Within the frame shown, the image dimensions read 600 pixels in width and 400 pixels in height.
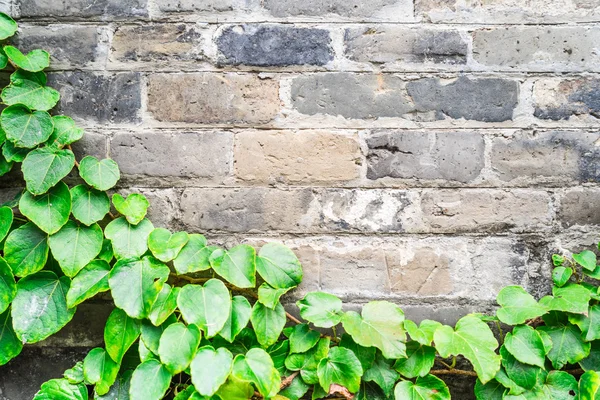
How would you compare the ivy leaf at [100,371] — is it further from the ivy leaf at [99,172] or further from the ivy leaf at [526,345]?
the ivy leaf at [526,345]

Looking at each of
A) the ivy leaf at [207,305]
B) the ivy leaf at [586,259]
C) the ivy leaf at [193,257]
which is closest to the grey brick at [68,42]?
the ivy leaf at [193,257]

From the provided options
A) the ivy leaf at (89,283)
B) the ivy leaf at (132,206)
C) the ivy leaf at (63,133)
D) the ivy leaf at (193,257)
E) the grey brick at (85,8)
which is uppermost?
the grey brick at (85,8)

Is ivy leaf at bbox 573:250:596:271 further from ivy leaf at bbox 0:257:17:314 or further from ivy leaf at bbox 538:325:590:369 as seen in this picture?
ivy leaf at bbox 0:257:17:314

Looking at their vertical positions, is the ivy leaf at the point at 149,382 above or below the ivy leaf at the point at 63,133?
below

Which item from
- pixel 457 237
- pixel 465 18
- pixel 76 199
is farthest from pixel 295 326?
pixel 465 18

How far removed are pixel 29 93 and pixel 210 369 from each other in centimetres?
76

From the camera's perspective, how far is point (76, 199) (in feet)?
3.43

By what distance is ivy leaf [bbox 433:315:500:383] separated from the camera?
953 mm

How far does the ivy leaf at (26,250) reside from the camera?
3.33ft

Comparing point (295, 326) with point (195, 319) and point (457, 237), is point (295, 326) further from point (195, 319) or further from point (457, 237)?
point (457, 237)

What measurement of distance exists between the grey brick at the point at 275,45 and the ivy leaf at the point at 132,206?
403mm

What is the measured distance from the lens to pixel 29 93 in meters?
1.05

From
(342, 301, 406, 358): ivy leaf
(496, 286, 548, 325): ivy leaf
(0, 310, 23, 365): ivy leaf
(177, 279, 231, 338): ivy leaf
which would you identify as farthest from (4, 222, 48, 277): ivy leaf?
(496, 286, 548, 325): ivy leaf

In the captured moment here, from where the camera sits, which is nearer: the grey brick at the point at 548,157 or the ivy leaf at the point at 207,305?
the ivy leaf at the point at 207,305
